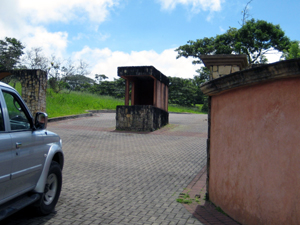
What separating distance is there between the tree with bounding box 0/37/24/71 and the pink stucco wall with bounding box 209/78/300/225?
3717 cm

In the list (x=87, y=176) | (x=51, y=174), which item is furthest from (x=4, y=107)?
(x=87, y=176)

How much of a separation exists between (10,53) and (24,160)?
38.2 metres

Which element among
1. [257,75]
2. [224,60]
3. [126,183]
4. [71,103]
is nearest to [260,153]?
[257,75]

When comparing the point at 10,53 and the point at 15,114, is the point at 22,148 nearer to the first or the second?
the point at 15,114

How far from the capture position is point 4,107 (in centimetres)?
371

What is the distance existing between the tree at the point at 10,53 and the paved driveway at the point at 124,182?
28.0m

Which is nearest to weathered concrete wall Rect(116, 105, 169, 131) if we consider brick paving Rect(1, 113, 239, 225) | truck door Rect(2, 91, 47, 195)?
brick paving Rect(1, 113, 239, 225)

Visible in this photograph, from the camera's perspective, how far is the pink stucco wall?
135 inches

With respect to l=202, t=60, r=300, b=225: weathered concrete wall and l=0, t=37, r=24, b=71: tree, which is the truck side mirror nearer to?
l=202, t=60, r=300, b=225: weathered concrete wall

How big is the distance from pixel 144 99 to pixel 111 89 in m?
28.1

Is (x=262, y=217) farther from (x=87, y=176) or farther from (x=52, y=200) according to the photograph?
(x=87, y=176)

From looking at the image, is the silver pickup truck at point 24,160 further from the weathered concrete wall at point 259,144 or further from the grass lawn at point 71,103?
the grass lawn at point 71,103

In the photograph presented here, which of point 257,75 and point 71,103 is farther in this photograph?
point 71,103

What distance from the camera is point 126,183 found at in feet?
22.8
